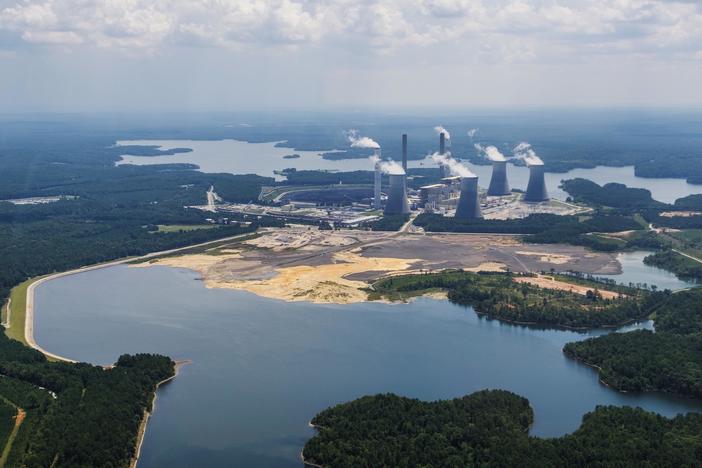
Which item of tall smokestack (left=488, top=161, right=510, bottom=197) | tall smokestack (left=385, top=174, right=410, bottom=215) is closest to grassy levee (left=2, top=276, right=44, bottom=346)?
tall smokestack (left=385, top=174, right=410, bottom=215)

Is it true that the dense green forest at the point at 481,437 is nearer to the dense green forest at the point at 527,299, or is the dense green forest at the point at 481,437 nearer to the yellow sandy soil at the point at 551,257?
the dense green forest at the point at 527,299

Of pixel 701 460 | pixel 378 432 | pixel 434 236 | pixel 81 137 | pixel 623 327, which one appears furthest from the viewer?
pixel 81 137

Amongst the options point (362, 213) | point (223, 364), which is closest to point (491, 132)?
point (362, 213)

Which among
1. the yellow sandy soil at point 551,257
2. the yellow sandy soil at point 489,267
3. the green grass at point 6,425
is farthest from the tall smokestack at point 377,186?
the green grass at point 6,425

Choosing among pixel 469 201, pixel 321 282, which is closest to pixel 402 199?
pixel 469 201

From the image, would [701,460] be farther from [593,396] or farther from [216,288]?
[216,288]

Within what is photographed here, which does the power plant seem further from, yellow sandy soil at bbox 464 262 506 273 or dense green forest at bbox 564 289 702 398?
dense green forest at bbox 564 289 702 398

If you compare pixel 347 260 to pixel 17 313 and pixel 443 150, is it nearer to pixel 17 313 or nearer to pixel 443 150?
pixel 17 313
